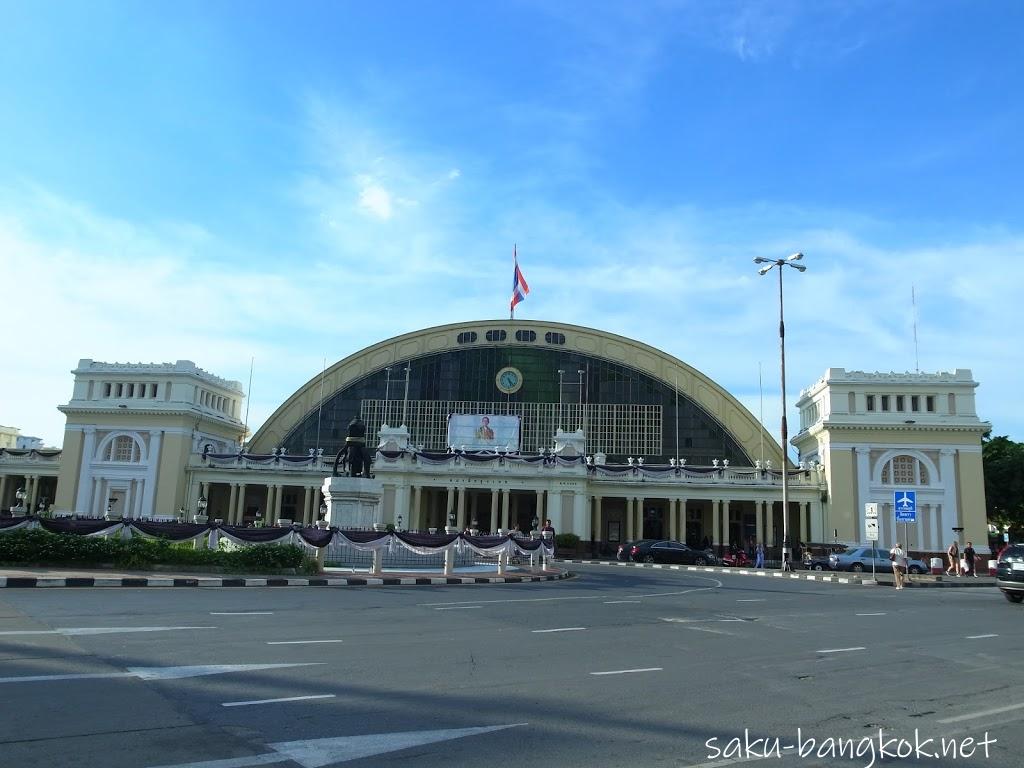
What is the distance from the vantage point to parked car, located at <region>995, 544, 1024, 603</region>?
25594mm

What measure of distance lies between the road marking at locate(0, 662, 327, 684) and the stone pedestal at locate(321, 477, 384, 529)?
2373cm

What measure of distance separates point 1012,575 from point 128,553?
28.4 m

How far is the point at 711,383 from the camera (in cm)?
→ 7212

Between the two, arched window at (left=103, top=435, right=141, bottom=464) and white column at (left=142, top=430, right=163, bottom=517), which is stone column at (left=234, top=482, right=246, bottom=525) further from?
arched window at (left=103, top=435, right=141, bottom=464)

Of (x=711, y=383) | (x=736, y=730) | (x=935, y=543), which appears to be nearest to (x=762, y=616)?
(x=736, y=730)

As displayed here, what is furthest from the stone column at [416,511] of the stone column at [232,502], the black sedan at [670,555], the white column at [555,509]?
the black sedan at [670,555]

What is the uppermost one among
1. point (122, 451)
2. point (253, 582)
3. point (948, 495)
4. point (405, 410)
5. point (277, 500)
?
point (405, 410)

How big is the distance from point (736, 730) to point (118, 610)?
13075 millimetres

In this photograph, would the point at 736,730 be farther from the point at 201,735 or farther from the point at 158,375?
the point at 158,375

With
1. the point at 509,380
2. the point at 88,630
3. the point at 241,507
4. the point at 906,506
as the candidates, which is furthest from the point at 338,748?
the point at 509,380

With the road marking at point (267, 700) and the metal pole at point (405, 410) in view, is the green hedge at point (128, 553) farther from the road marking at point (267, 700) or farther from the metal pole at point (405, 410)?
the metal pole at point (405, 410)

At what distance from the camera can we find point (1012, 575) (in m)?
25.8

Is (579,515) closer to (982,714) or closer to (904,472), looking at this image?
(904,472)

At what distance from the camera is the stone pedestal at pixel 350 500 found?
1361 inches
